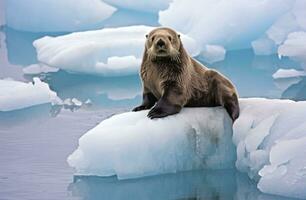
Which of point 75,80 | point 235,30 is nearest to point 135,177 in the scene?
point 75,80

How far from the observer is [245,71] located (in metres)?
8.34

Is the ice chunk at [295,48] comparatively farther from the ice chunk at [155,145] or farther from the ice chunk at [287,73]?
the ice chunk at [155,145]

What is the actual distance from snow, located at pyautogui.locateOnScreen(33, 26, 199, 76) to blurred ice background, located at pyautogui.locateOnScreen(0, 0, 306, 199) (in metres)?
0.01

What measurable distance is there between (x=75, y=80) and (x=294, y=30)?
9.17 feet

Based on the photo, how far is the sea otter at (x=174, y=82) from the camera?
16.6 ft

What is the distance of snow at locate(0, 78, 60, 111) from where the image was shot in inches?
269

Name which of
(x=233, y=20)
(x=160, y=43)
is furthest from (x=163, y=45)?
(x=233, y=20)

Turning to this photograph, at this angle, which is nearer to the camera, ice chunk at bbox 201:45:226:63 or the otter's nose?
the otter's nose

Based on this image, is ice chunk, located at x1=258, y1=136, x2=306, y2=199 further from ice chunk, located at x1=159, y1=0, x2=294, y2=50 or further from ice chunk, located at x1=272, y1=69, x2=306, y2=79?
ice chunk, located at x1=159, y1=0, x2=294, y2=50

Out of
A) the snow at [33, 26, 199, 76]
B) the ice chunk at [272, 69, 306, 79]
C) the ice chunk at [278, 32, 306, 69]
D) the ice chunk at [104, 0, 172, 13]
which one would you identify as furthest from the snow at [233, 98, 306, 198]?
the ice chunk at [104, 0, 172, 13]

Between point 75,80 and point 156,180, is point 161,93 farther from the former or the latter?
point 75,80

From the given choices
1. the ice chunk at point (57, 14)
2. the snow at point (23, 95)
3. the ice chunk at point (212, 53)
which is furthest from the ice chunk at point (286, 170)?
the ice chunk at point (57, 14)

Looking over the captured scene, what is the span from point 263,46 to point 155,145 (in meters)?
4.54

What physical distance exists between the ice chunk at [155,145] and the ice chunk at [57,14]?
4.85 m
